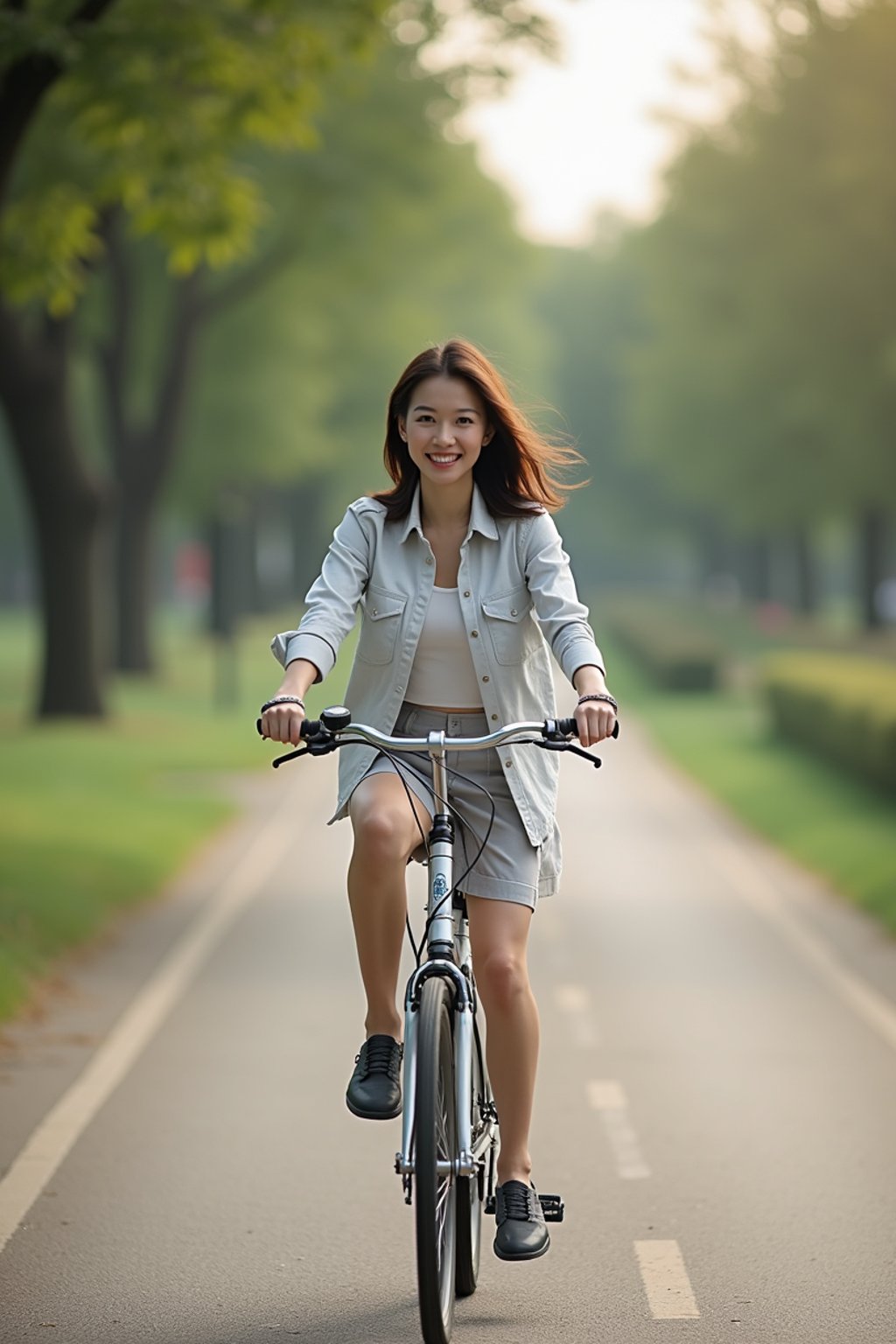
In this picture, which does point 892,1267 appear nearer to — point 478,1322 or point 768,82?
point 478,1322

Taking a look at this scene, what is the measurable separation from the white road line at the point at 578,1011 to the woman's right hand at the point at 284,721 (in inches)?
189

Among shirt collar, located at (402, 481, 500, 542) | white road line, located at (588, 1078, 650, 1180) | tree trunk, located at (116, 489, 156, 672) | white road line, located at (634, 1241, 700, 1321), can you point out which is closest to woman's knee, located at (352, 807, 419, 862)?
shirt collar, located at (402, 481, 500, 542)

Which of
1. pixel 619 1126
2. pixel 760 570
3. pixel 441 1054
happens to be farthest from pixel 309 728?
pixel 760 570

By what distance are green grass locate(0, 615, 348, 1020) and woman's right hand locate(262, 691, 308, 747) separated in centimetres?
540

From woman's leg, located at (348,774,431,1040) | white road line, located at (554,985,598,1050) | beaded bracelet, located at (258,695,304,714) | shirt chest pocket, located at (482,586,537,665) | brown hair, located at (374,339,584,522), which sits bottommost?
white road line, located at (554,985,598,1050)

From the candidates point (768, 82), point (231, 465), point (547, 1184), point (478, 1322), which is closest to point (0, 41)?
point (547, 1184)

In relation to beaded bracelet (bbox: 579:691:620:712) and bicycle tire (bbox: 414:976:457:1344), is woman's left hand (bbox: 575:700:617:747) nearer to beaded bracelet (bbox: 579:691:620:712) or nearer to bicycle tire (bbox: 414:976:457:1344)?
beaded bracelet (bbox: 579:691:620:712)

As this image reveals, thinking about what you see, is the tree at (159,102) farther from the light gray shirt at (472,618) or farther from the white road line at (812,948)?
the light gray shirt at (472,618)

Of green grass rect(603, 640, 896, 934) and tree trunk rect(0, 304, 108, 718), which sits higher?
tree trunk rect(0, 304, 108, 718)

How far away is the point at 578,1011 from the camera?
10297 millimetres

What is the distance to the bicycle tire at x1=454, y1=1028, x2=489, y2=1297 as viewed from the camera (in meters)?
5.26

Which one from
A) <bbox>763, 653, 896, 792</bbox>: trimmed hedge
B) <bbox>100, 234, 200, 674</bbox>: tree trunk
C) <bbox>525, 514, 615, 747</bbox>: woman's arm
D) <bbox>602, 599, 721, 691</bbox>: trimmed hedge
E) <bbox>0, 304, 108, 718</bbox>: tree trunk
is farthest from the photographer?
<bbox>602, 599, 721, 691</bbox>: trimmed hedge

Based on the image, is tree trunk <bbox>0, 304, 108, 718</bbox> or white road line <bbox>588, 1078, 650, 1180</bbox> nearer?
white road line <bbox>588, 1078, 650, 1180</bbox>

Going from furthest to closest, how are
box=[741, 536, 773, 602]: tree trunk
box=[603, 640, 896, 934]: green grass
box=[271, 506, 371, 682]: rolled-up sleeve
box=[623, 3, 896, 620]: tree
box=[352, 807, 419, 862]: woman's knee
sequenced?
box=[741, 536, 773, 602]: tree trunk, box=[623, 3, 896, 620]: tree, box=[603, 640, 896, 934]: green grass, box=[271, 506, 371, 682]: rolled-up sleeve, box=[352, 807, 419, 862]: woman's knee
